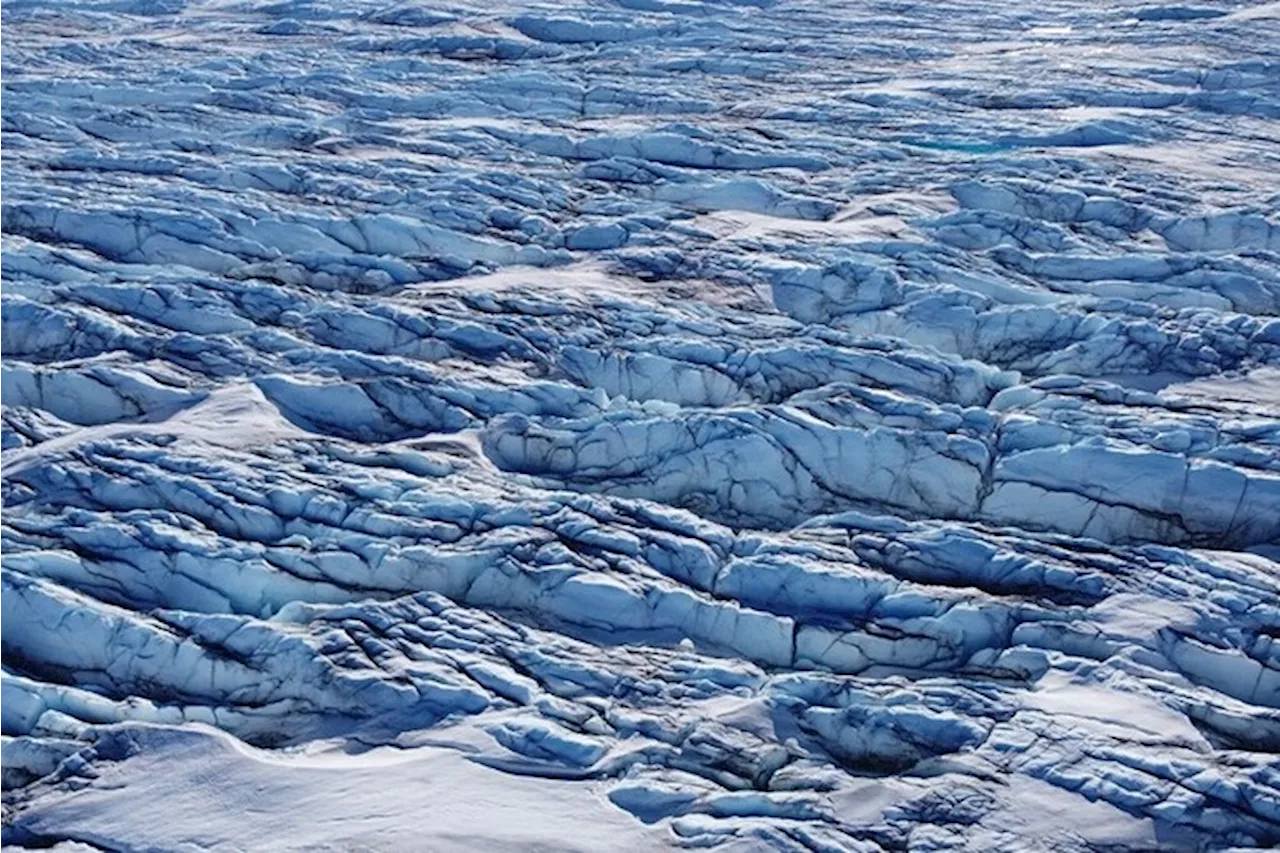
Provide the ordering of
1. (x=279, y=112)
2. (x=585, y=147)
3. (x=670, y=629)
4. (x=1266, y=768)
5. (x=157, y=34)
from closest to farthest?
(x=1266, y=768) → (x=670, y=629) → (x=585, y=147) → (x=279, y=112) → (x=157, y=34)

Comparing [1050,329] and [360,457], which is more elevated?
[1050,329]

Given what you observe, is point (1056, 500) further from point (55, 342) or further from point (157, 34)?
point (157, 34)

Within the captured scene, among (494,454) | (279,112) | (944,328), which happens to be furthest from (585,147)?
(494,454)

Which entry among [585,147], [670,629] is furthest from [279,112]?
[670,629]

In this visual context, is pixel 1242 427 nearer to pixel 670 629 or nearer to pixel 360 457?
pixel 670 629

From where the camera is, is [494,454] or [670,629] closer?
[670,629]

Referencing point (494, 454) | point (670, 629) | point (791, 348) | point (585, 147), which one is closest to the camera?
point (670, 629)
